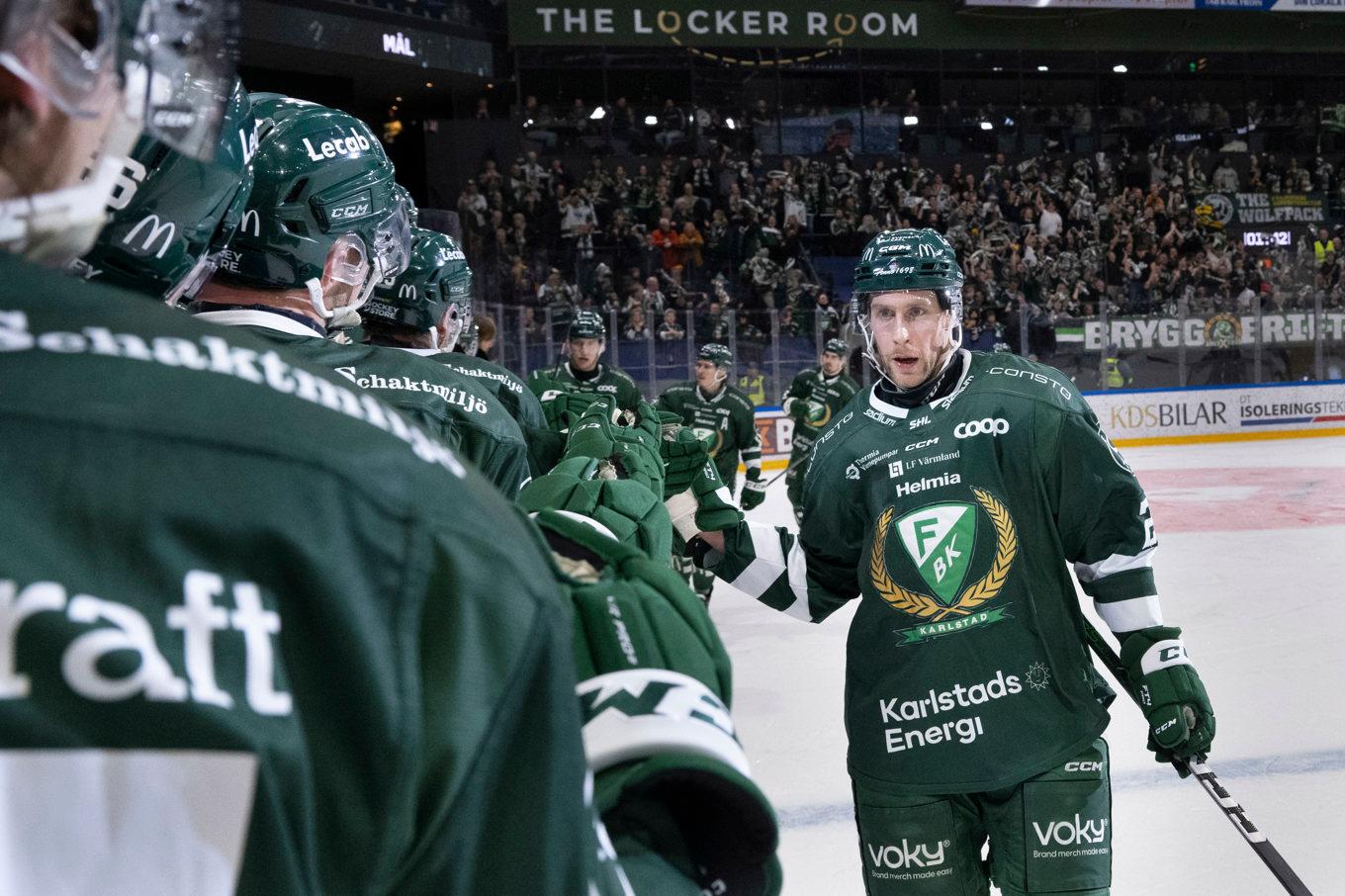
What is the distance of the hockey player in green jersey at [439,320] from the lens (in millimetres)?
3254

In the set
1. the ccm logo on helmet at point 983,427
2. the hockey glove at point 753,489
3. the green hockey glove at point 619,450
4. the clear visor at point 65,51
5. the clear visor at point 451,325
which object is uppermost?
the clear visor at point 65,51

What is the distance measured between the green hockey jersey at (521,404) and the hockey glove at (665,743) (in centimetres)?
243

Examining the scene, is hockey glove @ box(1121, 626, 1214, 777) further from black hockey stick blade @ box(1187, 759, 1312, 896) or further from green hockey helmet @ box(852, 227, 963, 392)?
green hockey helmet @ box(852, 227, 963, 392)

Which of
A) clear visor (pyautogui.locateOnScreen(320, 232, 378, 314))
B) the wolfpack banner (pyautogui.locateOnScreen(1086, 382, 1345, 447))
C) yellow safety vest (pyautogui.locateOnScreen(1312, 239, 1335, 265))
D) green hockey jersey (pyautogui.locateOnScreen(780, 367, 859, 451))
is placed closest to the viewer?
clear visor (pyautogui.locateOnScreen(320, 232, 378, 314))

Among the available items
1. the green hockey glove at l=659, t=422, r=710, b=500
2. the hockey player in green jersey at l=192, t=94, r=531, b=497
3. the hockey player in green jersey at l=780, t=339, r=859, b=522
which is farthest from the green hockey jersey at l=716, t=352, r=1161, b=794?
the hockey player in green jersey at l=780, t=339, r=859, b=522

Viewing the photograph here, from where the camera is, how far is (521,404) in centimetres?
393

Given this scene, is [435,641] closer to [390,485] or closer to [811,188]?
[390,485]

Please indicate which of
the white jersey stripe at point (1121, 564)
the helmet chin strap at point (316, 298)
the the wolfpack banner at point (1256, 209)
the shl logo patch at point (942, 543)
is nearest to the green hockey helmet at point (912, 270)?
the shl logo patch at point (942, 543)

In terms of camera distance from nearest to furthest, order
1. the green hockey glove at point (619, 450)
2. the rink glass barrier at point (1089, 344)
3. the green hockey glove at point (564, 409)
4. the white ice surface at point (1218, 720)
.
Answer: the green hockey glove at point (619, 450)
the white ice surface at point (1218, 720)
the green hockey glove at point (564, 409)
the rink glass barrier at point (1089, 344)

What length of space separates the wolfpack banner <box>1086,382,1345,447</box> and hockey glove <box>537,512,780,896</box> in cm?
1388

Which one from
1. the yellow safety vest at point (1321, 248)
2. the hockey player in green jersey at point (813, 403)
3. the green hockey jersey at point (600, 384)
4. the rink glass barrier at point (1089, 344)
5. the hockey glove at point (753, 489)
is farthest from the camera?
the yellow safety vest at point (1321, 248)

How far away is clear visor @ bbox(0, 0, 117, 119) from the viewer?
1.70ft

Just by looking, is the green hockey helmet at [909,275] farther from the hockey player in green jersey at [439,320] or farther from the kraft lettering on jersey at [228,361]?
the kraft lettering on jersey at [228,361]

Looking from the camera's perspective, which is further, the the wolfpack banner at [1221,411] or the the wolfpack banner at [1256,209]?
the the wolfpack banner at [1256,209]
